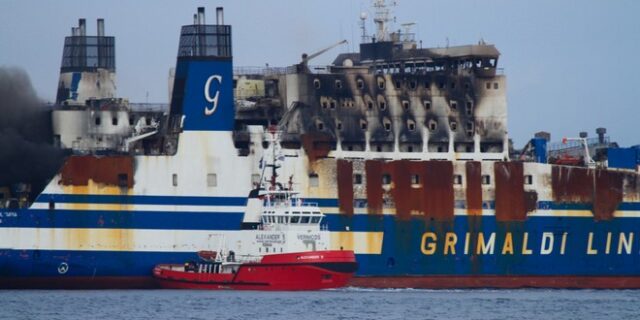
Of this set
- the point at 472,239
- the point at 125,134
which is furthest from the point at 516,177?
the point at 125,134

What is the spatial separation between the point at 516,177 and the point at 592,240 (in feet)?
14.0

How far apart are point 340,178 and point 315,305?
10717 millimetres

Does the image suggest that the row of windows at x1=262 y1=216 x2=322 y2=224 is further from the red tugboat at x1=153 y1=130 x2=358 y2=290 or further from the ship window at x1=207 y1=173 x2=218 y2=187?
the ship window at x1=207 y1=173 x2=218 y2=187

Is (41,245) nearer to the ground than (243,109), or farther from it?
nearer to the ground

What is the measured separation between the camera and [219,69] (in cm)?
8681

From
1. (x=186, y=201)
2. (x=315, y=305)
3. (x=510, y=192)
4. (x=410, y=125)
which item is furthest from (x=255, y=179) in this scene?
(x=510, y=192)

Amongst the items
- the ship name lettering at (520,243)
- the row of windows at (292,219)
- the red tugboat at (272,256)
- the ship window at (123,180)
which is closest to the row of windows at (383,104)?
the red tugboat at (272,256)

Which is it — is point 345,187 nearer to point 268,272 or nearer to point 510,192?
point 268,272

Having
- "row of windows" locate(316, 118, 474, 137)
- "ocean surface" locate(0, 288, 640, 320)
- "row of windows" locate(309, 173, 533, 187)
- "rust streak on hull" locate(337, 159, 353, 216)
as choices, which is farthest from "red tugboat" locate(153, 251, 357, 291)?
"row of windows" locate(316, 118, 474, 137)

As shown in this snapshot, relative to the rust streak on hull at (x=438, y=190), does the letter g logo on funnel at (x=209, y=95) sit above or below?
above

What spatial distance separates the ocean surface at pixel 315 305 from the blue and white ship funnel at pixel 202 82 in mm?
7465

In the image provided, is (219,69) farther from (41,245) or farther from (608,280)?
(608,280)

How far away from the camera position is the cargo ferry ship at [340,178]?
8438cm

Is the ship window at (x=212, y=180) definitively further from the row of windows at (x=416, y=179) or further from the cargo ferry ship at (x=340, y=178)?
the row of windows at (x=416, y=179)
